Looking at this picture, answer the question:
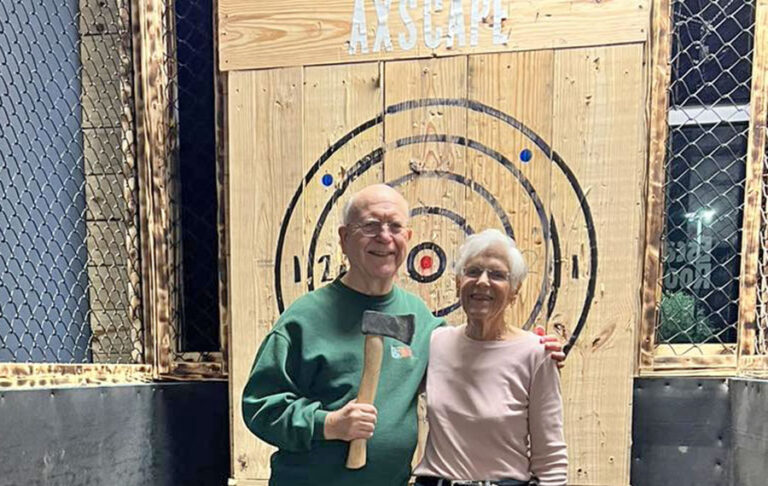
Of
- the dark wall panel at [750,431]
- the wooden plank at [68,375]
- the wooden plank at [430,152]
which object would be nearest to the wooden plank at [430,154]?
the wooden plank at [430,152]

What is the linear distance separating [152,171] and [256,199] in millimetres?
454

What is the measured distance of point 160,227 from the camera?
6.88 feet

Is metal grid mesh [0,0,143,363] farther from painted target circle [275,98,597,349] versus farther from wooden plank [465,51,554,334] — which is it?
wooden plank [465,51,554,334]

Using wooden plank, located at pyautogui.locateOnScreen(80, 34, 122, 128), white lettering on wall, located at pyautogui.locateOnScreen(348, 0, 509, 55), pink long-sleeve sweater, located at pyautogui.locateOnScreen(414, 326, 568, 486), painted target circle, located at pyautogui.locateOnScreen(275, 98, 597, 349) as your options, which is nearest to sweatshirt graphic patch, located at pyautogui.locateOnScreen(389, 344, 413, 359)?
pink long-sleeve sweater, located at pyautogui.locateOnScreen(414, 326, 568, 486)

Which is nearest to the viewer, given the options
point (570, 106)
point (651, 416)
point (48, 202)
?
point (570, 106)

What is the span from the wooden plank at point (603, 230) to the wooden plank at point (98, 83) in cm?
170

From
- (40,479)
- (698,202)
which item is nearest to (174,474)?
(40,479)

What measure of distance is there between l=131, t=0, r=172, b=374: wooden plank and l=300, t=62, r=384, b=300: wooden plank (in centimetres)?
56

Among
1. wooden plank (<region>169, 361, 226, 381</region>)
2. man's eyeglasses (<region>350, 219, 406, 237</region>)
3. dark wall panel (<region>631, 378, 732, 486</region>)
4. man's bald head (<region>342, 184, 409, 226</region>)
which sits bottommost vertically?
dark wall panel (<region>631, 378, 732, 486</region>)

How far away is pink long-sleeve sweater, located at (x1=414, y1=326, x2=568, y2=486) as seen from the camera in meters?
1.11

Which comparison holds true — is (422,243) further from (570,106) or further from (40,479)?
(40,479)

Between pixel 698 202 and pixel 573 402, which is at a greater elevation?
pixel 698 202

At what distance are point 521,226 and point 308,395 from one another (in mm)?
981

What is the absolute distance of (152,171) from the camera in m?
2.08
